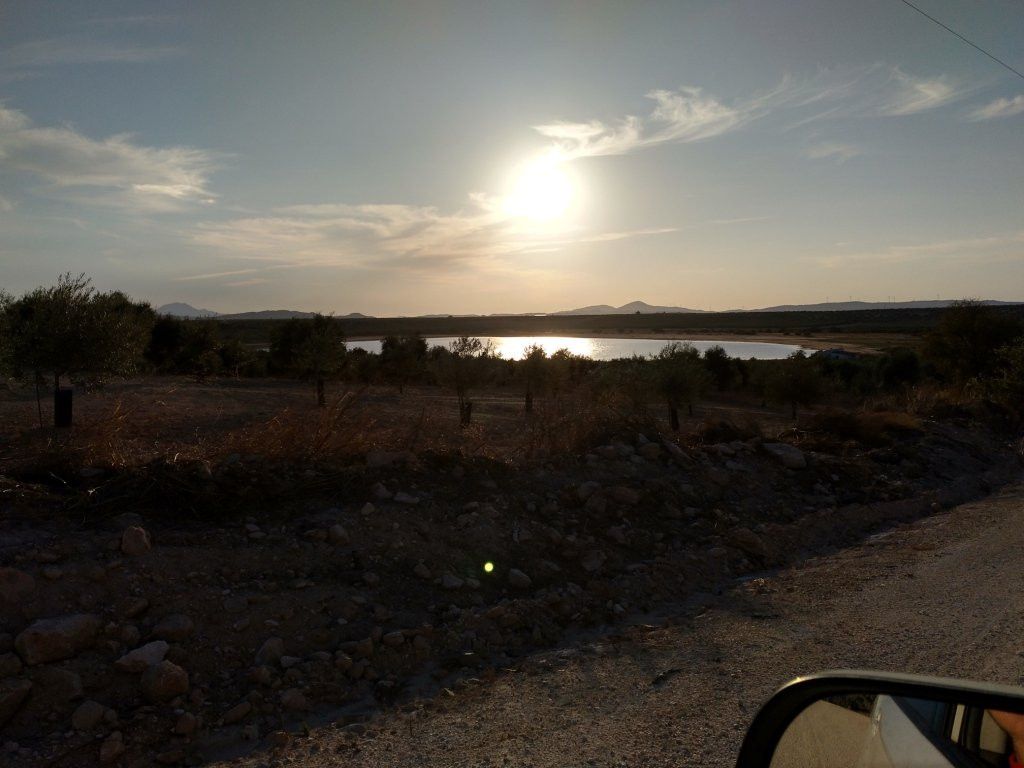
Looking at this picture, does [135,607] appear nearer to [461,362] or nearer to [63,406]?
[63,406]

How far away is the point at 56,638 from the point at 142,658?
527 millimetres

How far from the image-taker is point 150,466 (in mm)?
7180

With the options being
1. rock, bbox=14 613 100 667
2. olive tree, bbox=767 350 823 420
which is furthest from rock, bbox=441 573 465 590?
olive tree, bbox=767 350 823 420

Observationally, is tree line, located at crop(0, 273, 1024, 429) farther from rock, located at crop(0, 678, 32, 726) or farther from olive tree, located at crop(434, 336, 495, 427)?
rock, located at crop(0, 678, 32, 726)

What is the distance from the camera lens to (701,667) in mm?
5234

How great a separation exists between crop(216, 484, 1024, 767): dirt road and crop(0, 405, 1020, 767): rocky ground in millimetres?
298

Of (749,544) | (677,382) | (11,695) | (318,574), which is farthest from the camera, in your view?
(677,382)

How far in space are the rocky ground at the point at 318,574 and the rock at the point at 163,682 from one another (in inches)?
0.5

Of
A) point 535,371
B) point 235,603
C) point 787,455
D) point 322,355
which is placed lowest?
point 235,603

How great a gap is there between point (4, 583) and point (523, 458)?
563 cm

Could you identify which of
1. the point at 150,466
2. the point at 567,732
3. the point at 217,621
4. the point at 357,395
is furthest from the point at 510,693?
the point at 357,395

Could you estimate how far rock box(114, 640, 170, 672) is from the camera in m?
4.77

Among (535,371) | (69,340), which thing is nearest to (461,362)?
(535,371)

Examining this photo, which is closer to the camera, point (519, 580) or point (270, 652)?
point (270, 652)
